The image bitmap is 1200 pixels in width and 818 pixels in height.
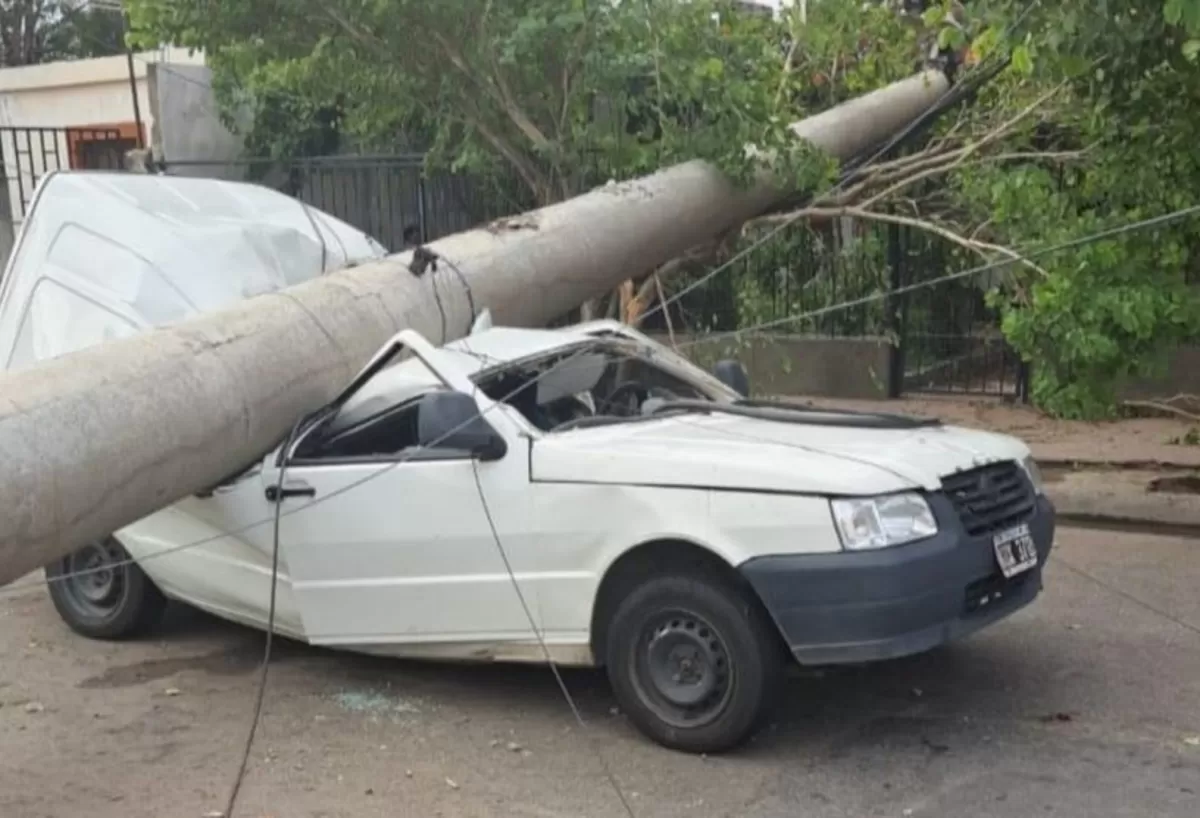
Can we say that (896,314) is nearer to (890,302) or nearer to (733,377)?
(890,302)

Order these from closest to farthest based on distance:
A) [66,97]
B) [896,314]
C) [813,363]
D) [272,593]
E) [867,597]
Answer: [867,597] < [272,593] < [896,314] < [813,363] < [66,97]

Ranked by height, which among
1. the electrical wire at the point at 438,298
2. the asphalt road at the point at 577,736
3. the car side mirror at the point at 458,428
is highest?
the electrical wire at the point at 438,298

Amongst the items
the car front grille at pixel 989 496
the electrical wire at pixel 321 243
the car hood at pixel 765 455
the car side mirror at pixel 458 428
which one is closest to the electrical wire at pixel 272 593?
the car side mirror at pixel 458 428

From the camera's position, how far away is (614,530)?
5543 millimetres

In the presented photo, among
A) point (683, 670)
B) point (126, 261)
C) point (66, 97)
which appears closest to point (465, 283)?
point (126, 261)

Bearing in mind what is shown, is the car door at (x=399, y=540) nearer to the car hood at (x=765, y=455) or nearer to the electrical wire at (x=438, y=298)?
the car hood at (x=765, y=455)

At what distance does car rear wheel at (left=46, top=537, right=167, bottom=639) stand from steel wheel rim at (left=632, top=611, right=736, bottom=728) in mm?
2913

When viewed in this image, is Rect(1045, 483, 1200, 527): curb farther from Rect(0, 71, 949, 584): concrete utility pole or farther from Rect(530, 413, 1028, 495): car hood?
Rect(530, 413, 1028, 495): car hood

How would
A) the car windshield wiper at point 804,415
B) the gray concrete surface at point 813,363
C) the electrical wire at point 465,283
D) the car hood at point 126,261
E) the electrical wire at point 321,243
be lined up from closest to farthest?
1. the car windshield wiper at point 804,415
2. the car hood at point 126,261
3. the electrical wire at point 465,283
4. the electrical wire at point 321,243
5. the gray concrete surface at point 813,363

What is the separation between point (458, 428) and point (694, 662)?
4.25 feet

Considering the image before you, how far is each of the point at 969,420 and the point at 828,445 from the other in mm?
6954

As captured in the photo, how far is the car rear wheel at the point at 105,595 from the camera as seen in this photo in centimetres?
724

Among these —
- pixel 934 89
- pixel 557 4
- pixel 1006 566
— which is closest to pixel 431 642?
pixel 1006 566

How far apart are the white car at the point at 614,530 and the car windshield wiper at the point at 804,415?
16 mm
